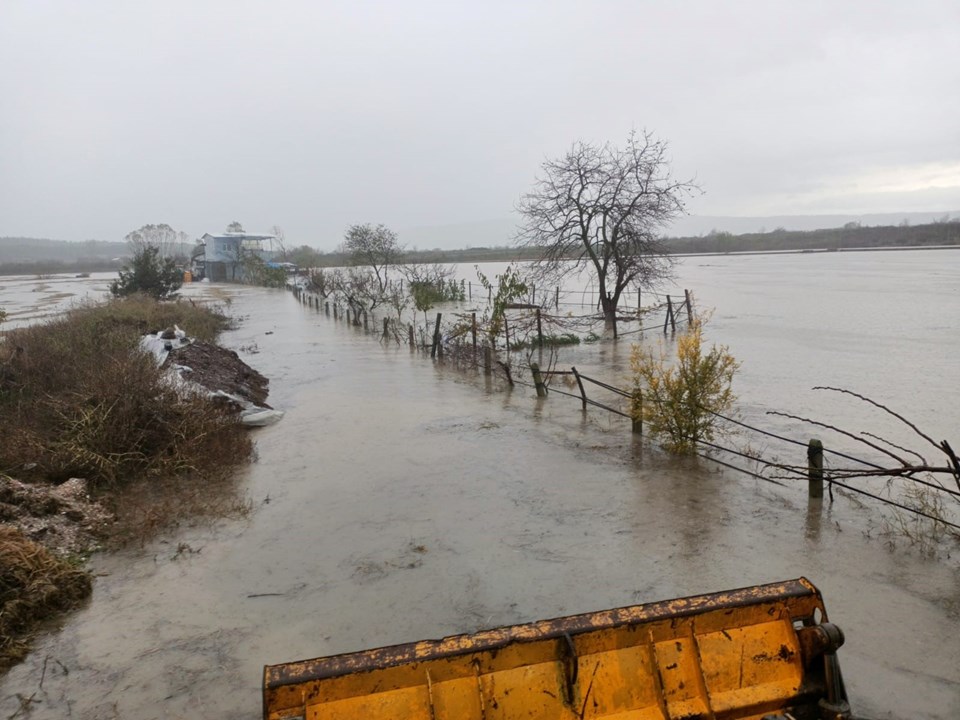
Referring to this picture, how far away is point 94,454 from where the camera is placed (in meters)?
8.58

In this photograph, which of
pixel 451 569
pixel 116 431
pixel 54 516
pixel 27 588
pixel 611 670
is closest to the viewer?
pixel 611 670

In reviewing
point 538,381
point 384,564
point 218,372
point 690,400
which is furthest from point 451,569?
point 218,372

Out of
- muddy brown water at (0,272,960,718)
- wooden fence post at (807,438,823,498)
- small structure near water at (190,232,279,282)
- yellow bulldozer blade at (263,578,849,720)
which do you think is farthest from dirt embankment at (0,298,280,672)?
small structure near water at (190,232,279,282)

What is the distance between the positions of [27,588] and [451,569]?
3680 mm

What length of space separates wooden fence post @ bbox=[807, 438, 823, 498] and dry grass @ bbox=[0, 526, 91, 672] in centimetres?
751

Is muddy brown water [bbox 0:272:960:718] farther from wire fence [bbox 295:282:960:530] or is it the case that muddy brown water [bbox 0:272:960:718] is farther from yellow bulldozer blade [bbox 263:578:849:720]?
yellow bulldozer blade [bbox 263:578:849:720]

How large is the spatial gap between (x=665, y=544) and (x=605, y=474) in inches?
85.5

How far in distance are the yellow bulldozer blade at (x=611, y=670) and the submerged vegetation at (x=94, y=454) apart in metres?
3.51

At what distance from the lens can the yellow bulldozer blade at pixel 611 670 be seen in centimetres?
309

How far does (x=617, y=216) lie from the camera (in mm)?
26484

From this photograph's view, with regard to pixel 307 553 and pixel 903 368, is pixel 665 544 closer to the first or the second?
pixel 307 553

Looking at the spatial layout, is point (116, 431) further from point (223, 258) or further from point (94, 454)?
point (223, 258)

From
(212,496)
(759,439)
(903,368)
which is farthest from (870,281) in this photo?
(212,496)

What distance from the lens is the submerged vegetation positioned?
558 centimetres
